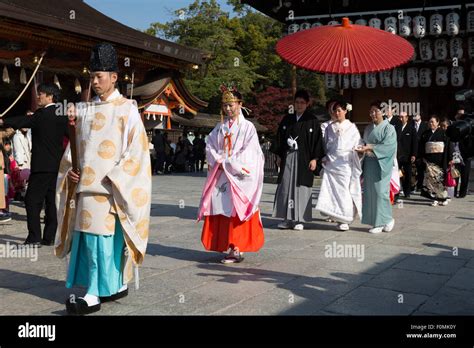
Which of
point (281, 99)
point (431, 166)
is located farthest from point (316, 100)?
point (431, 166)

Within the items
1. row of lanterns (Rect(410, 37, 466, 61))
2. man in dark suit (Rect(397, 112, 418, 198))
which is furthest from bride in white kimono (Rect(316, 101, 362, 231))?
row of lanterns (Rect(410, 37, 466, 61))

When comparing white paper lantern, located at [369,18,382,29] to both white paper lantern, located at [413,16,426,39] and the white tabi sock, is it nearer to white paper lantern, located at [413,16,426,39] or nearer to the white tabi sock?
white paper lantern, located at [413,16,426,39]

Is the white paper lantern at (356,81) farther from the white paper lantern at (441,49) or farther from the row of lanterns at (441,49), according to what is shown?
the white paper lantern at (441,49)

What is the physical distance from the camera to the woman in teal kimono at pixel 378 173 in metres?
7.50

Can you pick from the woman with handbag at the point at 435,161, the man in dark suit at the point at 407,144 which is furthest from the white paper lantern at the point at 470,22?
the woman with handbag at the point at 435,161

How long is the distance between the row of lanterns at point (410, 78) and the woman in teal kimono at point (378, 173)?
10.8 meters

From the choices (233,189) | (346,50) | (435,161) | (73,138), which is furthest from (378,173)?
(73,138)

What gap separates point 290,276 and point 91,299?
186 cm

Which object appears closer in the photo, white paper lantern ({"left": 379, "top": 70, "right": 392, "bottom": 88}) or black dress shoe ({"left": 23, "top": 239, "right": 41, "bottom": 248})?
black dress shoe ({"left": 23, "top": 239, "right": 41, "bottom": 248})

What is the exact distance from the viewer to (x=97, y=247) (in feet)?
12.6

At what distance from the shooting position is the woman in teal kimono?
24.6ft

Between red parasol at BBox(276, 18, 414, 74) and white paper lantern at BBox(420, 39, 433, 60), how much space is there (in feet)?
38.1
